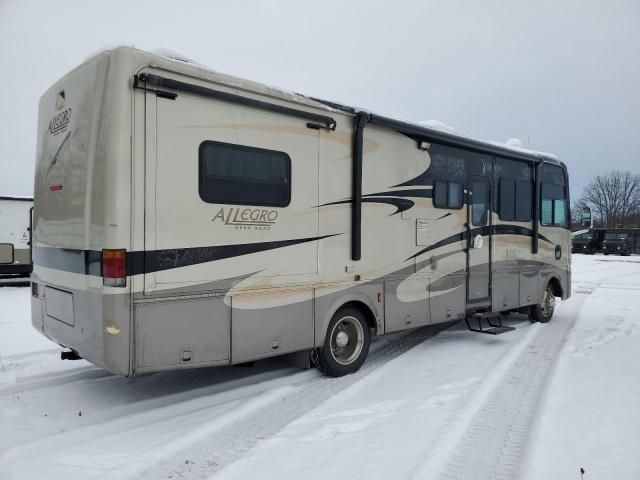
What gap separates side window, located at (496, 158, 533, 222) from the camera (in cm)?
805

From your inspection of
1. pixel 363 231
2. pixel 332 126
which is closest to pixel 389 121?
pixel 332 126

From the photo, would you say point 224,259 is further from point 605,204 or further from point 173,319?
point 605,204

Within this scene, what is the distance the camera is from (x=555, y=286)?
9.66 meters

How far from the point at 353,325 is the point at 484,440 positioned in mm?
2255

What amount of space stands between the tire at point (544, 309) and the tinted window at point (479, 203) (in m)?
2.47

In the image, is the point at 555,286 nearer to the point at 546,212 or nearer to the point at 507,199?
the point at 546,212

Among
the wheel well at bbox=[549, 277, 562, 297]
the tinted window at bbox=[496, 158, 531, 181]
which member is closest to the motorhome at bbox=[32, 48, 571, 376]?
the tinted window at bbox=[496, 158, 531, 181]

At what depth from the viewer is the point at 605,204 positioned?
72312 millimetres

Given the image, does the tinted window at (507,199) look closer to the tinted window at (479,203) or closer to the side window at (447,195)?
the tinted window at (479,203)

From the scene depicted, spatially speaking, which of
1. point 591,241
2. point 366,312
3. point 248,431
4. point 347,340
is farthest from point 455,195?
point 591,241

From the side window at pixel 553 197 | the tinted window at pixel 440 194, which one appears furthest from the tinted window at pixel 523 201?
the tinted window at pixel 440 194

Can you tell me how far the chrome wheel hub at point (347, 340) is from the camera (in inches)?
→ 227

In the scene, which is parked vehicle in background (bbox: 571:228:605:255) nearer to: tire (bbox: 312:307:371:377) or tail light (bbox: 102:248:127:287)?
tire (bbox: 312:307:371:377)

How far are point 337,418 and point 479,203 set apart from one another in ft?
14.6
